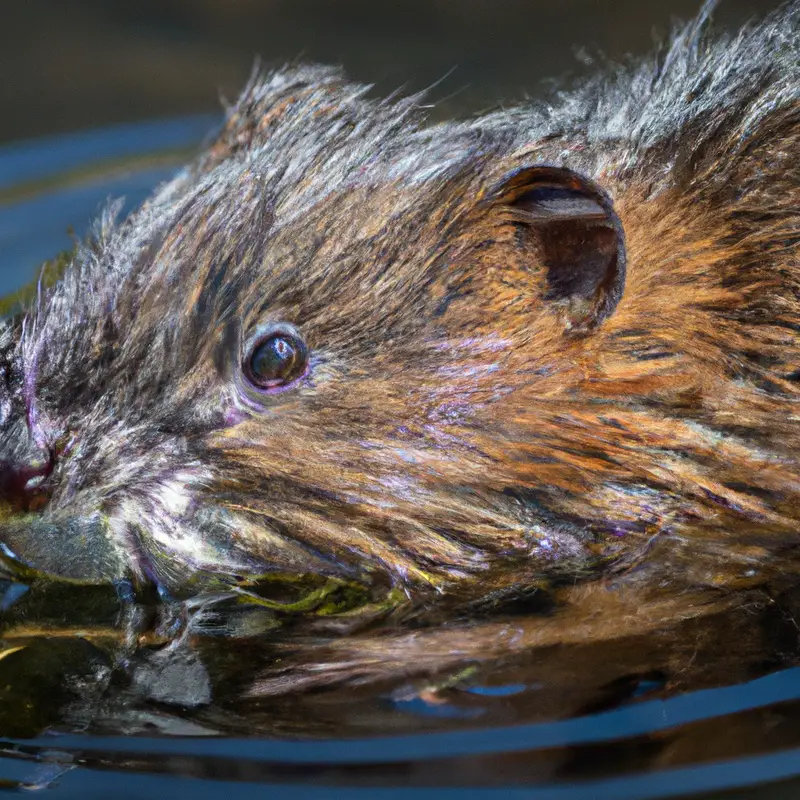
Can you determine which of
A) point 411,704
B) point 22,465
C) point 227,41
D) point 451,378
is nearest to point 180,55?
point 227,41

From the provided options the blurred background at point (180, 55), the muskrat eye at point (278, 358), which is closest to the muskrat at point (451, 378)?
the muskrat eye at point (278, 358)

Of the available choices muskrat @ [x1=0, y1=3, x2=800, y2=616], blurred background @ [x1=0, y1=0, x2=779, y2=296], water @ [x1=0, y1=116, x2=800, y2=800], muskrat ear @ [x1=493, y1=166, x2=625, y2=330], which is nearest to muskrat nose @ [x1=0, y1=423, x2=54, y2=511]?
muskrat @ [x1=0, y1=3, x2=800, y2=616]

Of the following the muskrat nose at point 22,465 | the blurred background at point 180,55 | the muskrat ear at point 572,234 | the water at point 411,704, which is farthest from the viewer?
the blurred background at point 180,55

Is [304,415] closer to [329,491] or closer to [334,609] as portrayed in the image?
[329,491]

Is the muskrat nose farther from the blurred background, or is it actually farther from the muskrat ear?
the blurred background

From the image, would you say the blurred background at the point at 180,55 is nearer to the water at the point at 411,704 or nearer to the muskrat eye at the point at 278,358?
the muskrat eye at the point at 278,358

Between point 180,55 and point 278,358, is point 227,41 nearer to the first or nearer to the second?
point 180,55
